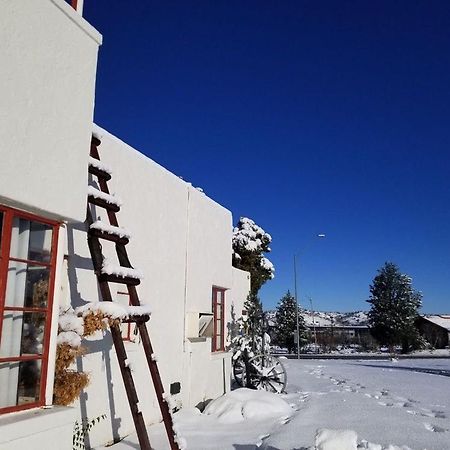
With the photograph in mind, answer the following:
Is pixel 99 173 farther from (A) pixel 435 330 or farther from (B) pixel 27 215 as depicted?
(A) pixel 435 330

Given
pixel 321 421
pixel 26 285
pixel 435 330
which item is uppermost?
pixel 26 285

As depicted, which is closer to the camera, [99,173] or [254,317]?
[99,173]

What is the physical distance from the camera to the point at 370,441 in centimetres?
568

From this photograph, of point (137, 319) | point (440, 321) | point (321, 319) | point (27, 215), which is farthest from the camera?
point (321, 319)

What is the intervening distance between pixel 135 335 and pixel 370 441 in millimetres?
3503

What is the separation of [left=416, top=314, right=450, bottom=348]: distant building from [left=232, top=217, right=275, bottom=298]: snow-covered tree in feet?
101

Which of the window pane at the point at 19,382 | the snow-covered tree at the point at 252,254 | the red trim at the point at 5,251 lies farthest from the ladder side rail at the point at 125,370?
the snow-covered tree at the point at 252,254

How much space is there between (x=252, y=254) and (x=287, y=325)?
75.8 ft

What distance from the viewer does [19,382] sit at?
3438mm

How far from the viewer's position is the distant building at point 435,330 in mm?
49469

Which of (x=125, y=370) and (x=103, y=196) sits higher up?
(x=103, y=196)

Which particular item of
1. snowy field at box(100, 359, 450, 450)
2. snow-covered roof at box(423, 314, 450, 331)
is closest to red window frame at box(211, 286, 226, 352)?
snowy field at box(100, 359, 450, 450)

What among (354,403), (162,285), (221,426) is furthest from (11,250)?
(354,403)

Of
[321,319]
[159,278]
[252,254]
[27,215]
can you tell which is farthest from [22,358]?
[321,319]
